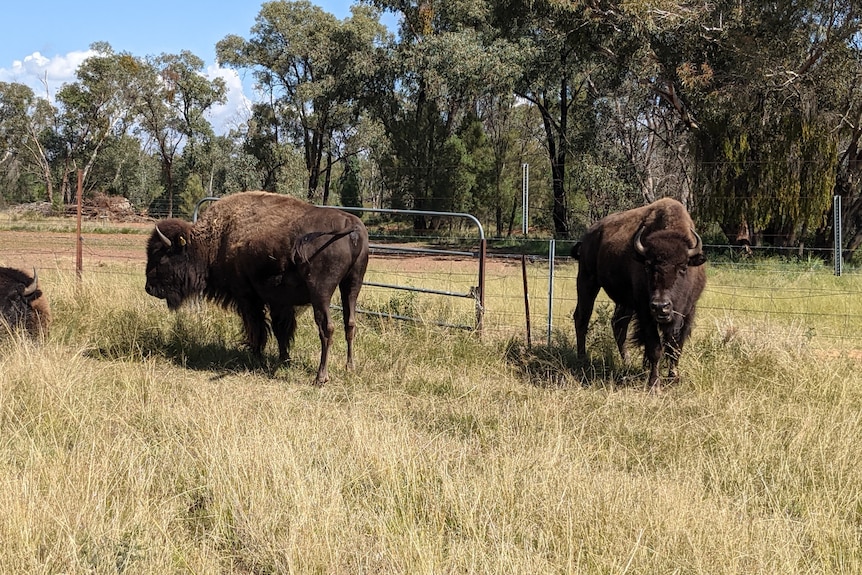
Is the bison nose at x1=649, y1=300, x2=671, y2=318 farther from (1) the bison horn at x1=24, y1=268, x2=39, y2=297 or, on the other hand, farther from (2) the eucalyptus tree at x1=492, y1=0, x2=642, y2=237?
(2) the eucalyptus tree at x1=492, y1=0, x2=642, y2=237

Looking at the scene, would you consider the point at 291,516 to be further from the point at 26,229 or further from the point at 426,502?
the point at 26,229

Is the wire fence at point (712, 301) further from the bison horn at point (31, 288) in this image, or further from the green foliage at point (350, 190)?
the green foliage at point (350, 190)

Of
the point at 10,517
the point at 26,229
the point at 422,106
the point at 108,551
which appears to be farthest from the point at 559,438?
the point at 26,229

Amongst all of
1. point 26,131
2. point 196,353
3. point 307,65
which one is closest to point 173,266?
point 196,353

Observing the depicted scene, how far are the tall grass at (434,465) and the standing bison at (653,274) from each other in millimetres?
476

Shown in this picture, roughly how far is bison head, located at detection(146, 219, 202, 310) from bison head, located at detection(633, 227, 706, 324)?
5199mm

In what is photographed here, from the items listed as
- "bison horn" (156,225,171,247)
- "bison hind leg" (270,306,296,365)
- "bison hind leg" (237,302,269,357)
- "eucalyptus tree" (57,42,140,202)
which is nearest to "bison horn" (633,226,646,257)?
"bison hind leg" (270,306,296,365)

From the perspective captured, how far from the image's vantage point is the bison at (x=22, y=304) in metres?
7.41

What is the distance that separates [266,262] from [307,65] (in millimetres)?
30769

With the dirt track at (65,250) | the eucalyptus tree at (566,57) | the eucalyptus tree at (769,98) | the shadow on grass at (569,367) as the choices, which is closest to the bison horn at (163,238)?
the shadow on grass at (569,367)

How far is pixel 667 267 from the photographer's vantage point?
20.4ft

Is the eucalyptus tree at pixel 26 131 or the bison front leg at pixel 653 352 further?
the eucalyptus tree at pixel 26 131

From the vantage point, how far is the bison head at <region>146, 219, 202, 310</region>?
779cm

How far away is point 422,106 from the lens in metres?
30.2
